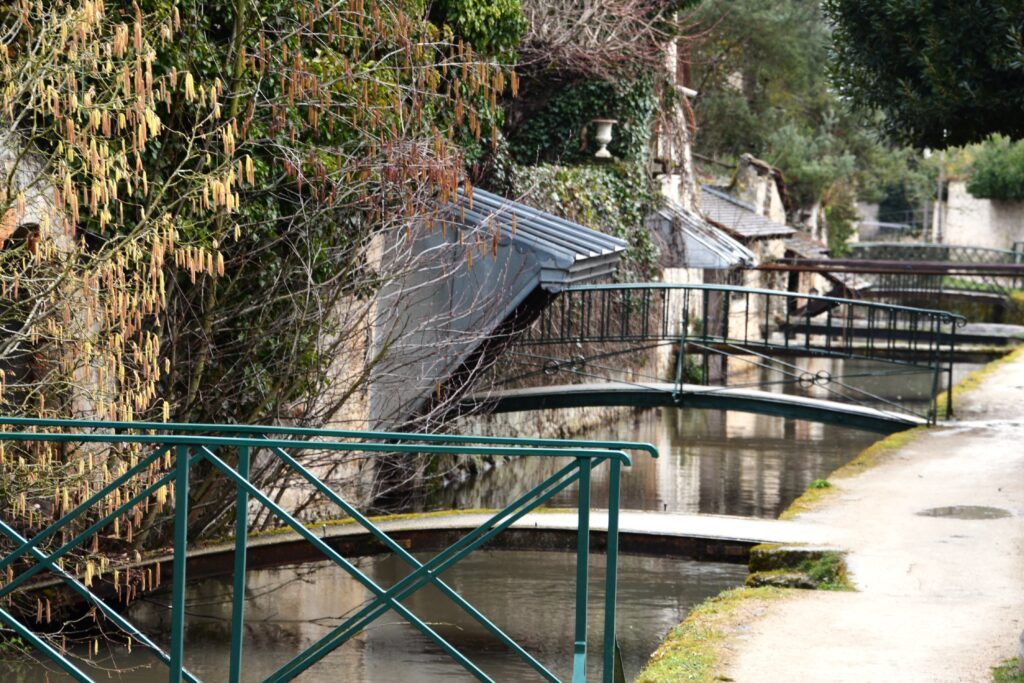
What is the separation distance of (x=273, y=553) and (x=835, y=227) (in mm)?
33703

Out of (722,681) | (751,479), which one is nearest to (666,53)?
(751,479)

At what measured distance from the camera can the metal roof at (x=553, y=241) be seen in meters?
12.1

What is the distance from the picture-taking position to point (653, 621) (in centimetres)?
966

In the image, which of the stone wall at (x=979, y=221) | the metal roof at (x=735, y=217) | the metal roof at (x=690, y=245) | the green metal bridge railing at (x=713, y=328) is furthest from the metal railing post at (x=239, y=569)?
the stone wall at (x=979, y=221)

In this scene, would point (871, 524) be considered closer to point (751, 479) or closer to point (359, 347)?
point (359, 347)

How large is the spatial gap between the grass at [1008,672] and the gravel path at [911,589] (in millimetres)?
61

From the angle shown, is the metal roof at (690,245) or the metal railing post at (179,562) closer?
the metal railing post at (179,562)

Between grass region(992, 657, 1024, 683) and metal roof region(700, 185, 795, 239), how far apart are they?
19.7m

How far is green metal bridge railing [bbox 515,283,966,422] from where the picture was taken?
1410 centimetres

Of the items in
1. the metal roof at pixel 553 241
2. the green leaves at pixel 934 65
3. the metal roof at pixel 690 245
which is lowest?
the metal roof at pixel 553 241

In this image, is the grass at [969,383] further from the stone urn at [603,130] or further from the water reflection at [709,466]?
the stone urn at [603,130]

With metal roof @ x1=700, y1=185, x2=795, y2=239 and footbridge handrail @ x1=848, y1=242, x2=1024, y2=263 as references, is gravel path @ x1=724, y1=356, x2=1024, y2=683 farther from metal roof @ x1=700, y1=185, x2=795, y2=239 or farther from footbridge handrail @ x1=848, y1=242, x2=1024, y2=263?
footbridge handrail @ x1=848, y1=242, x2=1024, y2=263

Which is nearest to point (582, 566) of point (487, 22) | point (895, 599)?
point (895, 599)

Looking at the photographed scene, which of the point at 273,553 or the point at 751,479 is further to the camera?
the point at 751,479
